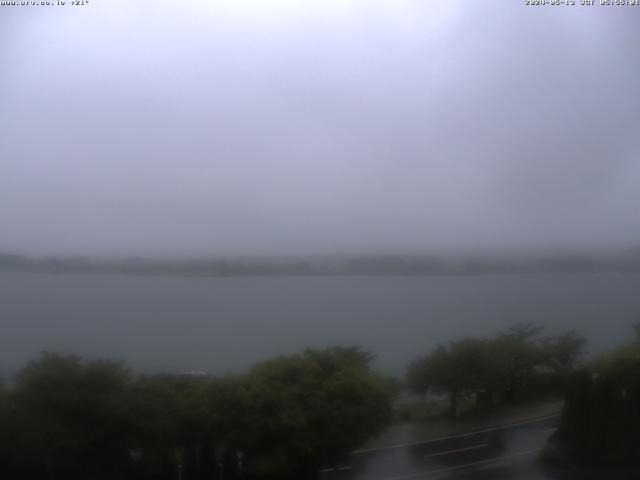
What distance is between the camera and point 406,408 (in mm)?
4633

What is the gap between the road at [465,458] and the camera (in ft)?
15.3

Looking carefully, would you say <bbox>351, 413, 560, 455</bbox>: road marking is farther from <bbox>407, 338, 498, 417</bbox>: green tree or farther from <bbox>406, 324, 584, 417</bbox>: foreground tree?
<bbox>407, 338, 498, 417</bbox>: green tree

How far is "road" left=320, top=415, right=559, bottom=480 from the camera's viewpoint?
184 inches

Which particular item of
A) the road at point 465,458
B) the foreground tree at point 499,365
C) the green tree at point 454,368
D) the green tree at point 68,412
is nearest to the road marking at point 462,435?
the road at point 465,458

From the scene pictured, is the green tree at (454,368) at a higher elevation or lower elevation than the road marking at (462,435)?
higher

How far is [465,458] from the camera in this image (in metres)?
4.77

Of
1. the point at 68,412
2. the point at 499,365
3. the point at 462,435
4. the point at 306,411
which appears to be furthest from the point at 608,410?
the point at 68,412

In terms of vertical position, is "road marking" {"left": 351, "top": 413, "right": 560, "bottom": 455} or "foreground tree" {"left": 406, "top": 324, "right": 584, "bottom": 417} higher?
"foreground tree" {"left": 406, "top": 324, "right": 584, "bottom": 417}

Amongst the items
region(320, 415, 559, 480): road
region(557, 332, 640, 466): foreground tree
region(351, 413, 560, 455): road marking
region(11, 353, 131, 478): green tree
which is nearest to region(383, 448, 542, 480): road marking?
region(320, 415, 559, 480): road

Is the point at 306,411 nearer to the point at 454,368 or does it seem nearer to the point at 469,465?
the point at 454,368

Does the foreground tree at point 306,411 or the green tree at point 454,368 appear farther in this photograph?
the green tree at point 454,368

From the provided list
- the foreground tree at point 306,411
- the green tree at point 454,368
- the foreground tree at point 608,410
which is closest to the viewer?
the foreground tree at point 306,411

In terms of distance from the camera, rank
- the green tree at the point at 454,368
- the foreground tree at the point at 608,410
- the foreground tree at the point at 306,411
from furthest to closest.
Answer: the foreground tree at the point at 608,410 < the green tree at the point at 454,368 < the foreground tree at the point at 306,411

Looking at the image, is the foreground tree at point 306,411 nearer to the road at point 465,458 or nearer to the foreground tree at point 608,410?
the road at point 465,458
